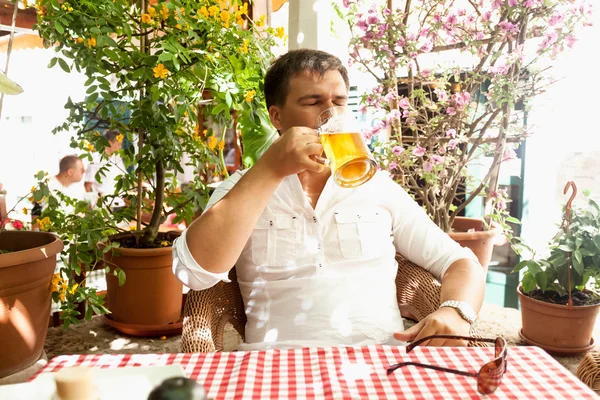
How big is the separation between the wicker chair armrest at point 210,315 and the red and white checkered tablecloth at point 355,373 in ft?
1.09

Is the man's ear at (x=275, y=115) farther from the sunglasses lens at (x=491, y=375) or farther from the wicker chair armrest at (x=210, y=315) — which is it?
the sunglasses lens at (x=491, y=375)

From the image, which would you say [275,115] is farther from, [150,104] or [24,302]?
[24,302]

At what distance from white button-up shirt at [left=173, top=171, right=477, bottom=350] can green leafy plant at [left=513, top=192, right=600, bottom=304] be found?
1.35 m

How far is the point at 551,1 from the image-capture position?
2.55m

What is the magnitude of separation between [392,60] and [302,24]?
71 centimetres

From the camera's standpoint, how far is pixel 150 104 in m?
A: 2.37

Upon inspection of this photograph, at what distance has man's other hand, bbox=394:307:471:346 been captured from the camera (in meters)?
1.11

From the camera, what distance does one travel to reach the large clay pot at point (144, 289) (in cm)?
268

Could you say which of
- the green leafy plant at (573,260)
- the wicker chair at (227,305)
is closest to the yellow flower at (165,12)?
the wicker chair at (227,305)

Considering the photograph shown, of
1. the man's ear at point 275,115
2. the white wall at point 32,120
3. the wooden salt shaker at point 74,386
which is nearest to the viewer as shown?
the wooden salt shaker at point 74,386

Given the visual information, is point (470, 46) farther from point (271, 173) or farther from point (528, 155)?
point (271, 173)

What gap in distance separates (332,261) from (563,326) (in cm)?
169

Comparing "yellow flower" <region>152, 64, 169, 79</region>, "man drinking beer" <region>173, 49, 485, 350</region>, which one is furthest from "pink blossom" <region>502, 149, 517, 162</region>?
"yellow flower" <region>152, 64, 169, 79</region>

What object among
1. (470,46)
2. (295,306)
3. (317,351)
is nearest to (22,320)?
(295,306)
